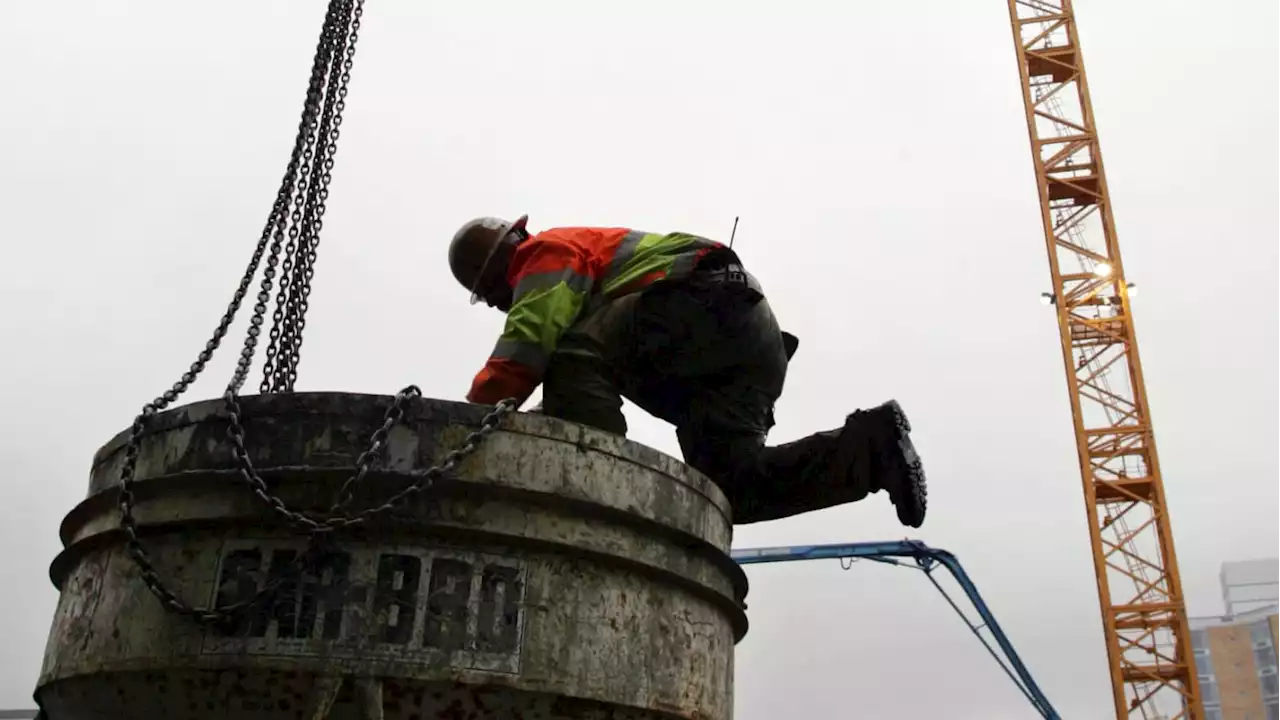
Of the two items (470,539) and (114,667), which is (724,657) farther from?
(114,667)

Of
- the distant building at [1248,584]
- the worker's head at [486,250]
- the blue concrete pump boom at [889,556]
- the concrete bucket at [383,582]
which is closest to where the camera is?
the concrete bucket at [383,582]

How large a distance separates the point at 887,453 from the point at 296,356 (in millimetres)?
2593

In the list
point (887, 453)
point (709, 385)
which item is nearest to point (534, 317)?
point (709, 385)

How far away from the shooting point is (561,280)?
13.3ft

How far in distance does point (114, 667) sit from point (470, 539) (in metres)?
1.05

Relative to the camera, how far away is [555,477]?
3.16 m

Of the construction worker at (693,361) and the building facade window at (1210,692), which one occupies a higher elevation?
the building facade window at (1210,692)

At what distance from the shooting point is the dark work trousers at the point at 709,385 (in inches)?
163

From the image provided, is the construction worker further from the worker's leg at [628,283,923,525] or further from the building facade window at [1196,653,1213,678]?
the building facade window at [1196,653,1213,678]

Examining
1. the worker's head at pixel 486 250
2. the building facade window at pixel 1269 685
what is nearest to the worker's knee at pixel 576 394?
the worker's head at pixel 486 250

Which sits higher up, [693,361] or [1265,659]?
[1265,659]

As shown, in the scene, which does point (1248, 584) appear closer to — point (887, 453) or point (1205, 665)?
point (1205, 665)

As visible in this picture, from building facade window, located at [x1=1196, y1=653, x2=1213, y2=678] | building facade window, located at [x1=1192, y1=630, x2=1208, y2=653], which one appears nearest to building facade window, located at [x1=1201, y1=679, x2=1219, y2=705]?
building facade window, located at [x1=1196, y1=653, x2=1213, y2=678]

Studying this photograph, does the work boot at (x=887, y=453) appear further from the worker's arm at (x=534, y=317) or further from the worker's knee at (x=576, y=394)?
the worker's arm at (x=534, y=317)
